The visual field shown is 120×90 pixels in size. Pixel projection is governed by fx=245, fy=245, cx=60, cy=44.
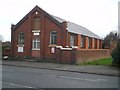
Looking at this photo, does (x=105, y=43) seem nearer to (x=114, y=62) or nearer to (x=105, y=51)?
(x=105, y=51)

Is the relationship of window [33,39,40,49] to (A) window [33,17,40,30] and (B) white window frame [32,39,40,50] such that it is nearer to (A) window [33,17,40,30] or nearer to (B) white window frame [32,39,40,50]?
(B) white window frame [32,39,40,50]

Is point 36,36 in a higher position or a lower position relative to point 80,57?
higher

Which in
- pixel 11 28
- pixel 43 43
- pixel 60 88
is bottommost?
→ pixel 60 88

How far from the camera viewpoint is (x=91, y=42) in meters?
50.6

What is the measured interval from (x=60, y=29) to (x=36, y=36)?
13.9 ft

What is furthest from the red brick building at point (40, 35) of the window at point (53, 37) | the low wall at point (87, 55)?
the low wall at point (87, 55)

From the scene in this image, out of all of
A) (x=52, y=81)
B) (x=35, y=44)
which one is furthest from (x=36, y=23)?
(x=52, y=81)

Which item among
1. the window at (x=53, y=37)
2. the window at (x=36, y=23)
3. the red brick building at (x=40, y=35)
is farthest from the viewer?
the window at (x=36, y=23)

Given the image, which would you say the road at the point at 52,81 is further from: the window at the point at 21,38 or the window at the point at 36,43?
the window at the point at 21,38

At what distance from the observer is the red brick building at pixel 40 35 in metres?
34.8

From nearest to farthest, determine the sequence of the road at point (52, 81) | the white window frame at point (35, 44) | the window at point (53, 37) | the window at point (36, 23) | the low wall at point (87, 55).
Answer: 1. the road at point (52, 81)
2. the low wall at point (87, 55)
3. the window at point (53, 37)
4. the white window frame at point (35, 44)
5. the window at point (36, 23)

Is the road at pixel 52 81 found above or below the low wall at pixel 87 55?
below

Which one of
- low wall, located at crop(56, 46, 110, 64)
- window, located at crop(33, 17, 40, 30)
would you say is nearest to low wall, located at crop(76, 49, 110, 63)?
low wall, located at crop(56, 46, 110, 64)

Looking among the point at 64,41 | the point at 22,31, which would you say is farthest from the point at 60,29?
the point at 22,31
